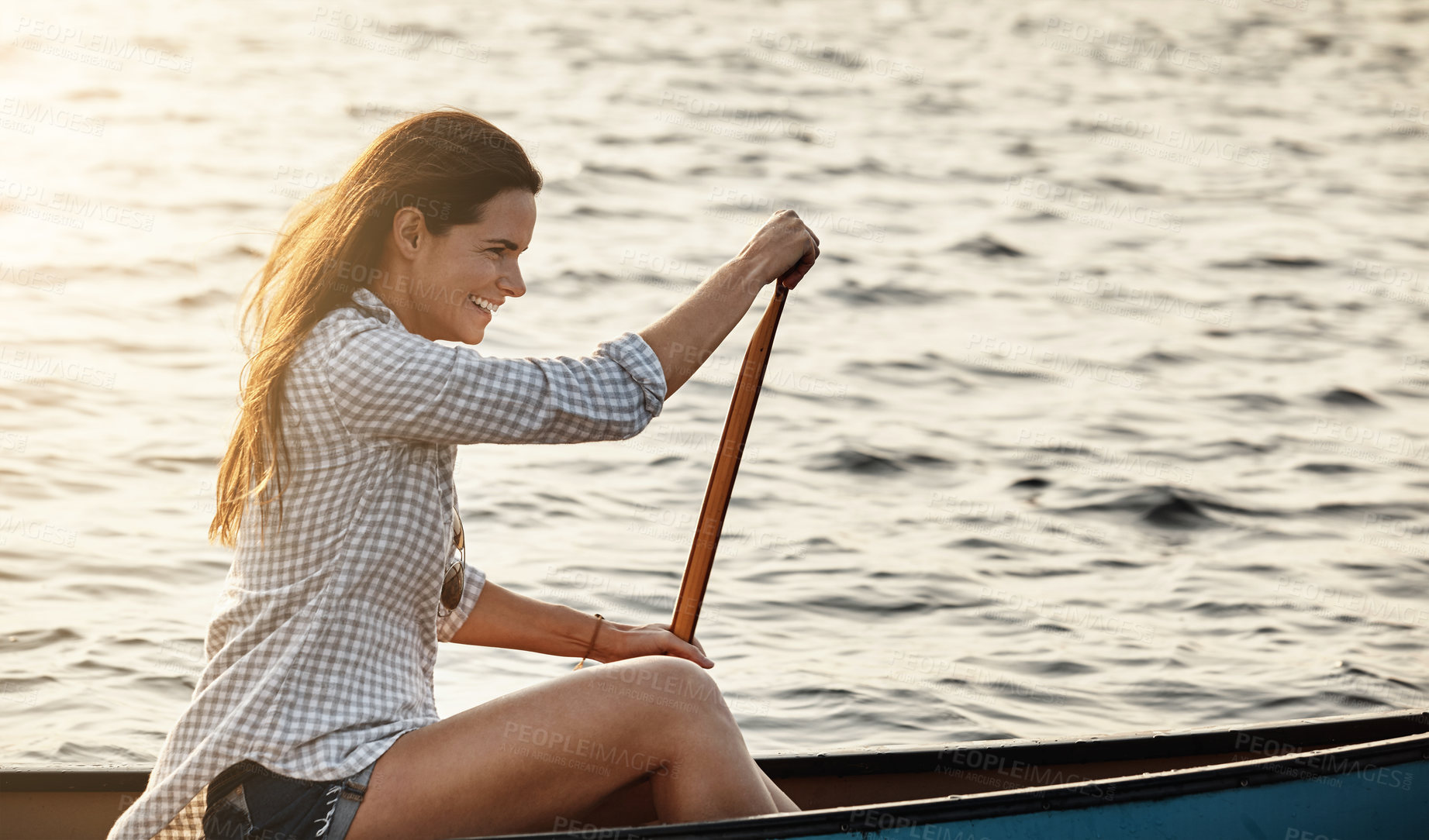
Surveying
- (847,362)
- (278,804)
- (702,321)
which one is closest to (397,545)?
(278,804)

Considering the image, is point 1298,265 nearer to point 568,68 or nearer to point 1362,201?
point 1362,201

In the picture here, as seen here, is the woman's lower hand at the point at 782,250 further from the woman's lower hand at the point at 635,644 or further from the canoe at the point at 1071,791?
the canoe at the point at 1071,791

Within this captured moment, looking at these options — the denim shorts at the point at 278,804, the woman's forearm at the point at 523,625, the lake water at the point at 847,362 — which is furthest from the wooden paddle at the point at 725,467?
the lake water at the point at 847,362

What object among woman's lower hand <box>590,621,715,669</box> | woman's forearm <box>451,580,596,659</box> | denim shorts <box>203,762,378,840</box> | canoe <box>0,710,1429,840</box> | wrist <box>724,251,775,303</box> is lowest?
canoe <box>0,710,1429,840</box>

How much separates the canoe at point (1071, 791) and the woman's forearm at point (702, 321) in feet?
2.10

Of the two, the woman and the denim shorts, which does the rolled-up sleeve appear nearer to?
the woman

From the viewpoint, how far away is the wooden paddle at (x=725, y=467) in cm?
272

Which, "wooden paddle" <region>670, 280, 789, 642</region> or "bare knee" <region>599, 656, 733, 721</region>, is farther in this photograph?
"wooden paddle" <region>670, 280, 789, 642</region>

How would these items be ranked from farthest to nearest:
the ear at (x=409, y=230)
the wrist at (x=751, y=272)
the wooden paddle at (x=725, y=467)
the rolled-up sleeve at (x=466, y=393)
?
the wooden paddle at (x=725, y=467), the wrist at (x=751, y=272), the ear at (x=409, y=230), the rolled-up sleeve at (x=466, y=393)

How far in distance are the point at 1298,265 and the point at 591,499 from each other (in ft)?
23.7

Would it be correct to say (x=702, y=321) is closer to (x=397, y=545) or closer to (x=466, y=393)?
(x=466, y=393)

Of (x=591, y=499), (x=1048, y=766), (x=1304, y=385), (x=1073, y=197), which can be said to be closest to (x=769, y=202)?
(x=1073, y=197)

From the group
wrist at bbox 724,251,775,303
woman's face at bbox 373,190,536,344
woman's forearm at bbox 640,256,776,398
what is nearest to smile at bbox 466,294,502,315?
woman's face at bbox 373,190,536,344

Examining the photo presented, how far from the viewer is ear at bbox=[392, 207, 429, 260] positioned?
2.31 m
